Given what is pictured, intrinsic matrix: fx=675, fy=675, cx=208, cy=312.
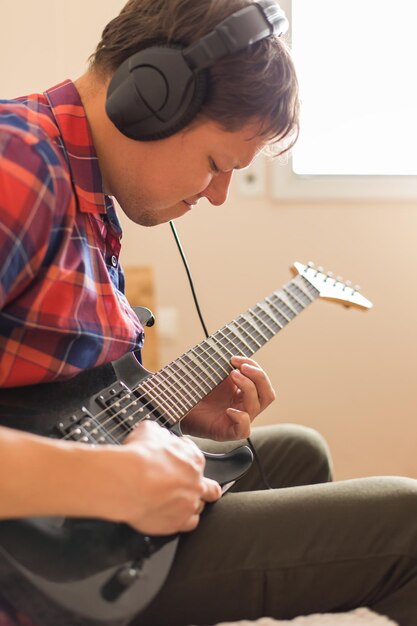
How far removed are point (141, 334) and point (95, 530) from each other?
0.30 meters

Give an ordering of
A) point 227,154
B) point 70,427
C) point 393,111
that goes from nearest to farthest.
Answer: point 70,427 < point 227,154 < point 393,111

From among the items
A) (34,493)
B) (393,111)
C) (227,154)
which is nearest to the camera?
(34,493)

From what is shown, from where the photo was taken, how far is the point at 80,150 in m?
0.79

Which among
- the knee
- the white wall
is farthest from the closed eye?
the white wall

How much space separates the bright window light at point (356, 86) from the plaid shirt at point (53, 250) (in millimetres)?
1003

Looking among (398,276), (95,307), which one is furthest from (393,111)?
(95,307)

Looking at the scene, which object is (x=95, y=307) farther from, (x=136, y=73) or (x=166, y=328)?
(x=166, y=328)

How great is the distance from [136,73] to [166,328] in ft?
3.52

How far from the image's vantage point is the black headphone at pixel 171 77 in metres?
0.75

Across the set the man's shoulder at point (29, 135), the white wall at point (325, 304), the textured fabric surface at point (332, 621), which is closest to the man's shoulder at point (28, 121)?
the man's shoulder at point (29, 135)

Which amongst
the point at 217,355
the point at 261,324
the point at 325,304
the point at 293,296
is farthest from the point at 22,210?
the point at 325,304

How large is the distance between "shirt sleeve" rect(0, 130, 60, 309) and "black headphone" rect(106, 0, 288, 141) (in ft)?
0.45

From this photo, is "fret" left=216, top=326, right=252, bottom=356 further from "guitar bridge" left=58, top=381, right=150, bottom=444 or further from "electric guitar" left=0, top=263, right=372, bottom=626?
"guitar bridge" left=58, top=381, right=150, bottom=444

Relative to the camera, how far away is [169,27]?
2.59 ft
